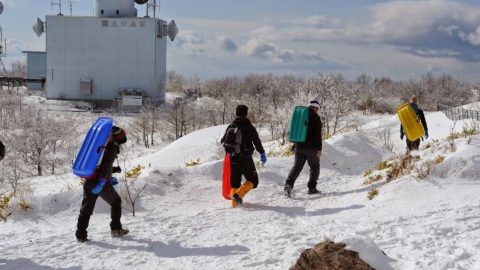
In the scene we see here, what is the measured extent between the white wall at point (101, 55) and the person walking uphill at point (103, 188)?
49.8 m

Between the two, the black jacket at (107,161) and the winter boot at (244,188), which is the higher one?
the black jacket at (107,161)

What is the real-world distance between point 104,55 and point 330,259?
177ft

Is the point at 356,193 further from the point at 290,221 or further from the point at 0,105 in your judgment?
the point at 0,105

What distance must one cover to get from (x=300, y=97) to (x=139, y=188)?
2961cm

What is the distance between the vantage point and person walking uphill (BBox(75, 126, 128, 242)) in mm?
6383

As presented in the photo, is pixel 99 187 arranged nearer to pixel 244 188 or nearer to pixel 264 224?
pixel 264 224

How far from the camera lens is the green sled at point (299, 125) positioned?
894cm

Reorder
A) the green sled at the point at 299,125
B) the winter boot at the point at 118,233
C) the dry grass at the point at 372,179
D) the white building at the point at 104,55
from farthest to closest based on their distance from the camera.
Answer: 1. the white building at the point at 104,55
2. the dry grass at the point at 372,179
3. the green sled at the point at 299,125
4. the winter boot at the point at 118,233

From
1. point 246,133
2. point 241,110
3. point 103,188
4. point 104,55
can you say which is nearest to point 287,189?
point 246,133

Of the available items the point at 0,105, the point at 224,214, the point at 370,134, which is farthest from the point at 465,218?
the point at 0,105

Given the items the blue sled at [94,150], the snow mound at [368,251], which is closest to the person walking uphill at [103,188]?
the blue sled at [94,150]

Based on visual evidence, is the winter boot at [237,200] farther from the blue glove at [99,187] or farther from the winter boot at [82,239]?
the winter boot at [82,239]

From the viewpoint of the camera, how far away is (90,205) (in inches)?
255

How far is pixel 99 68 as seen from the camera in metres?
55.1
